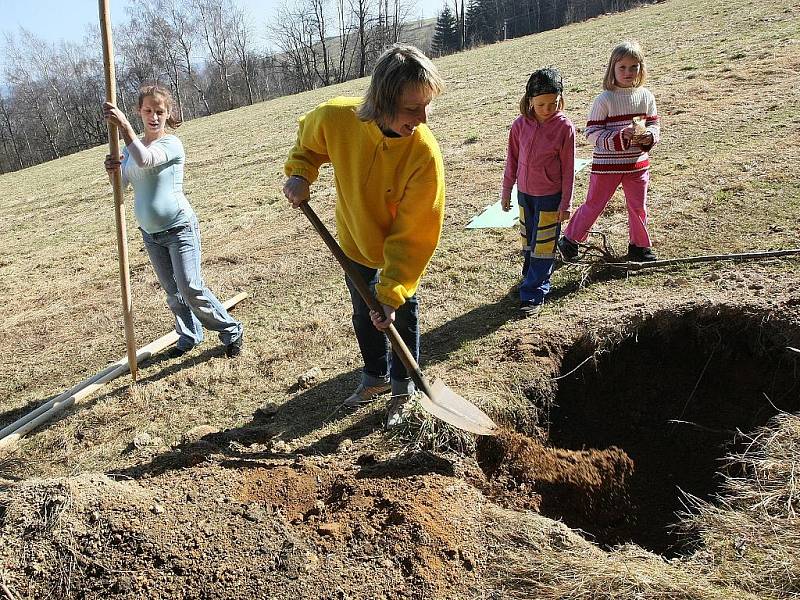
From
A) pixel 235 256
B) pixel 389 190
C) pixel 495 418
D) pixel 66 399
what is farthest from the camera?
pixel 235 256

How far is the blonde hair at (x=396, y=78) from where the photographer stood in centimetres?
231

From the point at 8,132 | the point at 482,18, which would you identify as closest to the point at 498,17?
the point at 482,18

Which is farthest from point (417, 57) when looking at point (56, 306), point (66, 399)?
point (56, 306)

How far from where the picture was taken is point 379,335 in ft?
11.3

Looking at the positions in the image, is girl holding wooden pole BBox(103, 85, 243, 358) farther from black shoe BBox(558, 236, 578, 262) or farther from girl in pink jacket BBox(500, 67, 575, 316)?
black shoe BBox(558, 236, 578, 262)

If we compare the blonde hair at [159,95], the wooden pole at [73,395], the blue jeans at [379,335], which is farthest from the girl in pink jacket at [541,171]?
the wooden pole at [73,395]

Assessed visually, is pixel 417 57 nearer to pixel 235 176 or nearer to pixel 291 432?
pixel 291 432

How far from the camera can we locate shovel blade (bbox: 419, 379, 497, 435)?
300cm

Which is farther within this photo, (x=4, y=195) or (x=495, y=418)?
(x=4, y=195)

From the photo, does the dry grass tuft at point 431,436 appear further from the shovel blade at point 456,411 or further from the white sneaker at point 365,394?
the white sneaker at point 365,394

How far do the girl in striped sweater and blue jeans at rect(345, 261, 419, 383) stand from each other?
85.8 inches

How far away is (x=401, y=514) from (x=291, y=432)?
1.17 metres

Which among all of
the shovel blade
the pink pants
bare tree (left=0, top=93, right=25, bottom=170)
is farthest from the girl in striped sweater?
bare tree (left=0, top=93, right=25, bottom=170)

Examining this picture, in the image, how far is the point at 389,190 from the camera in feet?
8.96
